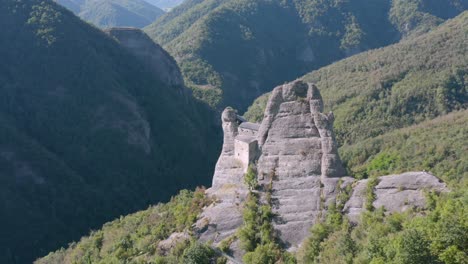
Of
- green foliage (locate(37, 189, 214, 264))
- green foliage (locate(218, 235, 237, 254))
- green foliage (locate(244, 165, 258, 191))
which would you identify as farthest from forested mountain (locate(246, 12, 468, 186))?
green foliage (locate(218, 235, 237, 254))

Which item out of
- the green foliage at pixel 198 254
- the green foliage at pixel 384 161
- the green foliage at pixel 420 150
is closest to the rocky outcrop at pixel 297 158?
the green foliage at pixel 198 254

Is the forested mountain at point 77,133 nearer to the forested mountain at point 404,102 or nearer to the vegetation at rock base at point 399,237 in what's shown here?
the forested mountain at point 404,102

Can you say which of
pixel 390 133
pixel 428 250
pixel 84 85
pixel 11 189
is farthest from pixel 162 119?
pixel 428 250

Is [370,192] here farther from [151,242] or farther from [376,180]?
[151,242]

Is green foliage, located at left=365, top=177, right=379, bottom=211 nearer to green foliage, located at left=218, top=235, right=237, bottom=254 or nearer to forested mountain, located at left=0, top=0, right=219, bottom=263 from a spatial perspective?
green foliage, located at left=218, top=235, right=237, bottom=254

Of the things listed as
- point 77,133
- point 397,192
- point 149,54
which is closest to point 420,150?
point 397,192

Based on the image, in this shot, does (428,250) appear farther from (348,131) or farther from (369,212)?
(348,131)

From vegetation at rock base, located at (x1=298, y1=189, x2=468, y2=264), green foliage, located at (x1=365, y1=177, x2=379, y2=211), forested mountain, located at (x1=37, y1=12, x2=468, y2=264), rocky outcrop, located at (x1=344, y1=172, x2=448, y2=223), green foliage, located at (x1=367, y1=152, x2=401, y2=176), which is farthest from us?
green foliage, located at (x1=367, y1=152, x2=401, y2=176)
